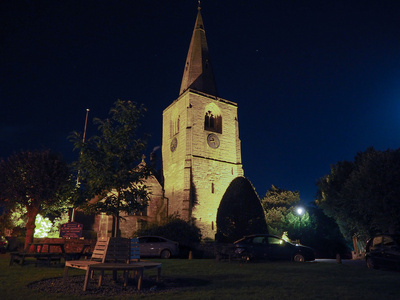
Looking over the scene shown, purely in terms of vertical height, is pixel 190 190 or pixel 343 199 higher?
pixel 190 190

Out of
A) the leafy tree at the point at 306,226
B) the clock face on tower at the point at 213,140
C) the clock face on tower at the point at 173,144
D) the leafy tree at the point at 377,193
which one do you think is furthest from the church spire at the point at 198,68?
the leafy tree at the point at 377,193

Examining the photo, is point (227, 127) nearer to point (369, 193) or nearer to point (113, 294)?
point (369, 193)

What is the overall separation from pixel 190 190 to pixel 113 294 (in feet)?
88.6

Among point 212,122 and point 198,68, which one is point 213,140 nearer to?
point 212,122

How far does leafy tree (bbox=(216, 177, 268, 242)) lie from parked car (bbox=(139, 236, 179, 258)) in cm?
519

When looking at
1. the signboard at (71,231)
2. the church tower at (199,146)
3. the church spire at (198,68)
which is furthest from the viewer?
the church spire at (198,68)

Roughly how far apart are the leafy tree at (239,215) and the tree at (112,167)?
980cm

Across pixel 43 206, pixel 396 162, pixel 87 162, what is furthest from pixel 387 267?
pixel 43 206

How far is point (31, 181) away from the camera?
21656mm

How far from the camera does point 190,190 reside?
3356 cm

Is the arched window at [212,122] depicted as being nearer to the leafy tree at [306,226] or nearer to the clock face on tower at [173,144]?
the clock face on tower at [173,144]

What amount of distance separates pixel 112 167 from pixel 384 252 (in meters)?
12.9

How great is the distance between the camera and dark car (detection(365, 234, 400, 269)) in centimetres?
1262

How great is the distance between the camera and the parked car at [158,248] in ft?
64.4
